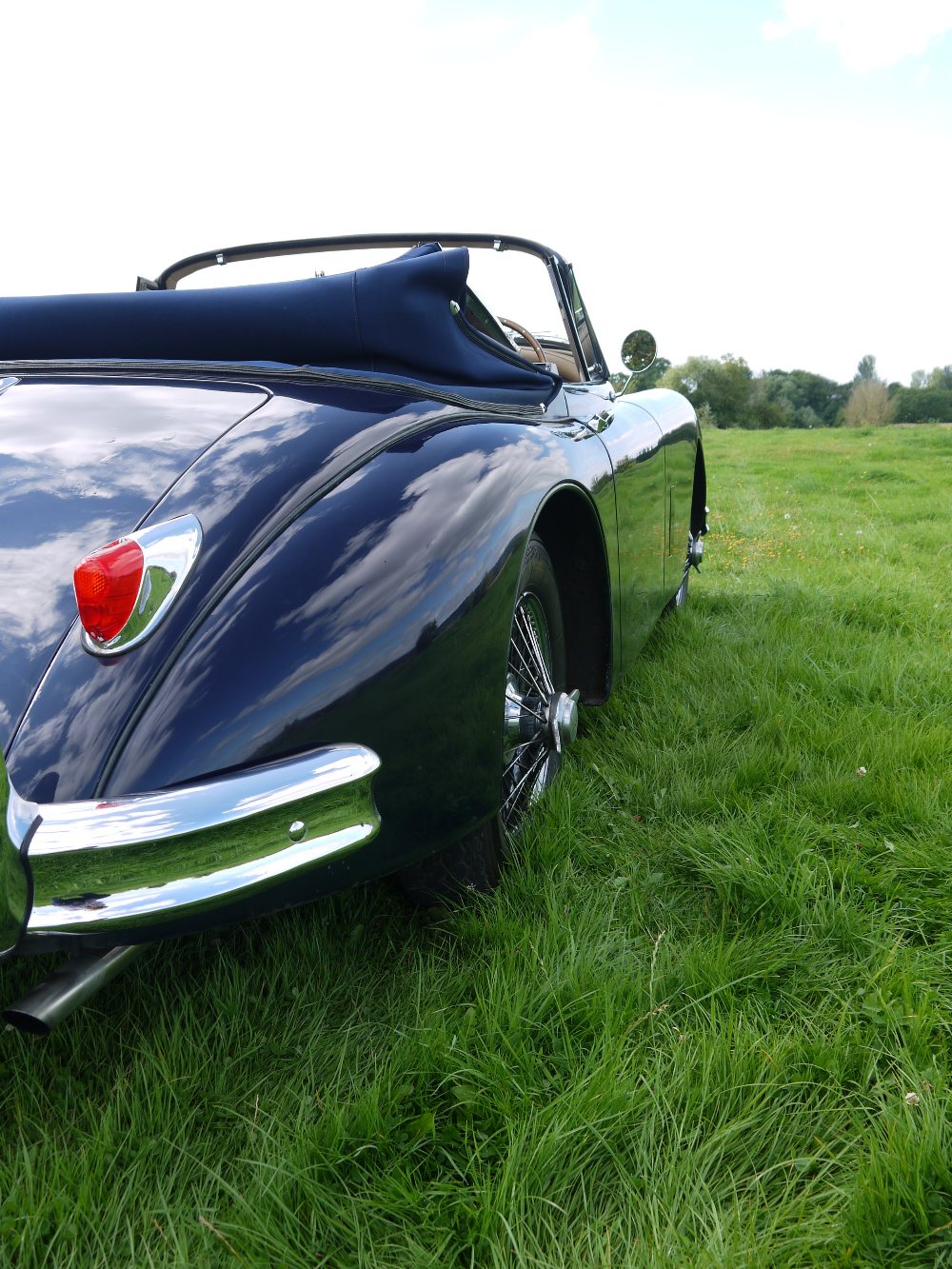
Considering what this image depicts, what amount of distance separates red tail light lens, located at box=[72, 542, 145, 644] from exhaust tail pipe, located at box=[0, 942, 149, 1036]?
428 mm

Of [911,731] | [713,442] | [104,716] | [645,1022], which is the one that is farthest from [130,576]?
[713,442]

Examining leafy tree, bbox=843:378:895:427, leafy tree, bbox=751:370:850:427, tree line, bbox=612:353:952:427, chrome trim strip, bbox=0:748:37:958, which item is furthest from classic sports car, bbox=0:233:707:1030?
leafy tree, bbox=751:370:850:427

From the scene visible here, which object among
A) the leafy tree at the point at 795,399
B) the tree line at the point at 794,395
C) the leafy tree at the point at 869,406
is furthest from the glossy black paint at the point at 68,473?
the leafy tree at the point at 795,399

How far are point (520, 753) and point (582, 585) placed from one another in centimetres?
49

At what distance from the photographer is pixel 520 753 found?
2.14m

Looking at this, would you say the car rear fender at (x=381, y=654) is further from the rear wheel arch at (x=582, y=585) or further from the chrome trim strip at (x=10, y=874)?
the rear wheel arch at (x=582, y=585)

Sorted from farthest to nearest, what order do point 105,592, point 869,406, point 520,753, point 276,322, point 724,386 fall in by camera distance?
1. point 724,386
2. point 869,406
3. point 520,753
4. point 276,322
5. point 105,592

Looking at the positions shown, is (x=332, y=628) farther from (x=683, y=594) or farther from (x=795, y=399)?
(x=795, y=399)

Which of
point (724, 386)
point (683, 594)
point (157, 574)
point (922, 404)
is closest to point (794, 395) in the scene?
point (724, 386)

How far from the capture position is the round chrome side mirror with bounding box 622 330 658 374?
3.55 m

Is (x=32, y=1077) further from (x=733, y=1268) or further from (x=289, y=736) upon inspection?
(x=733, y=1268)

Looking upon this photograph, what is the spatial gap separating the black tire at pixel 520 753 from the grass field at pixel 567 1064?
0.07 metres

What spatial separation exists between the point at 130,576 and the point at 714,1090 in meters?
1.13

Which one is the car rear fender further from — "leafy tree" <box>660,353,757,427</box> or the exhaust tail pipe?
"leafy tree" <box>660,353,757,427</box>
